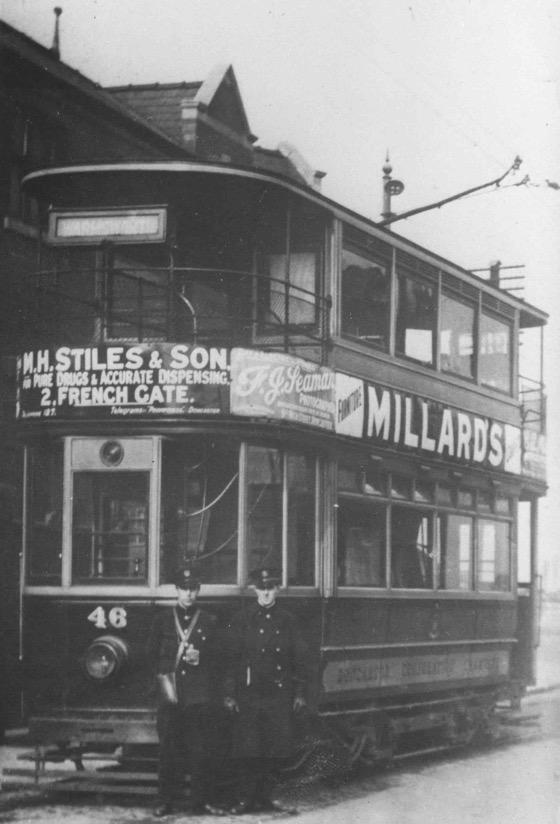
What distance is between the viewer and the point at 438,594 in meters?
12.9

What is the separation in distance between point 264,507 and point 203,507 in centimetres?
50

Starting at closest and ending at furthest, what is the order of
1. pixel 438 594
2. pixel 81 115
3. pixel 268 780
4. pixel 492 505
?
pixel 268 780 → pixel 438 594 → pixel 492 505 → pixel 81 115

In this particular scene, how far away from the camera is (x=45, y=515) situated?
33.4 ft

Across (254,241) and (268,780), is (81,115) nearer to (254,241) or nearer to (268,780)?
(254,241)

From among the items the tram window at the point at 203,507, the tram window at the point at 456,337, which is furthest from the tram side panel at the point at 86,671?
the tram window at the point at 456,337

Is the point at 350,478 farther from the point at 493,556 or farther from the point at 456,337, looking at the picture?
the point at 493,556

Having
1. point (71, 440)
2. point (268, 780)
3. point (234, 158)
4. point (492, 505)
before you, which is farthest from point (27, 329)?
point (234, 158)

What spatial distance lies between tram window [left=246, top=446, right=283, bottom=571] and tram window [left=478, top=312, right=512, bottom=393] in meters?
4.60

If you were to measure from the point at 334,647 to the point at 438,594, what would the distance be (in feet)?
7.36

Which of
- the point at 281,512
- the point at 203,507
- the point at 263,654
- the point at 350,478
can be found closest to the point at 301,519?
the point at 281,512

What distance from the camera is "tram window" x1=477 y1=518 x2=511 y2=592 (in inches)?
555

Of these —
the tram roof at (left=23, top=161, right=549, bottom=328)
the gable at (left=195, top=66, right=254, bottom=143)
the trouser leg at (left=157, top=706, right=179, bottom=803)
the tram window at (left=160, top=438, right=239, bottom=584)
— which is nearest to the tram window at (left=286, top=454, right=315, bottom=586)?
the tram window at (left=160, top=438, right=239, bottom=584)

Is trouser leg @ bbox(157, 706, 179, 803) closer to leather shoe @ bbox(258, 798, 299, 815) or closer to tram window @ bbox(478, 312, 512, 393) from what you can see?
leather shoe @ bbox(258, 798, 299, 815)

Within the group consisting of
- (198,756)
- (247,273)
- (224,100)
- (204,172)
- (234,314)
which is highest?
(224,100)
